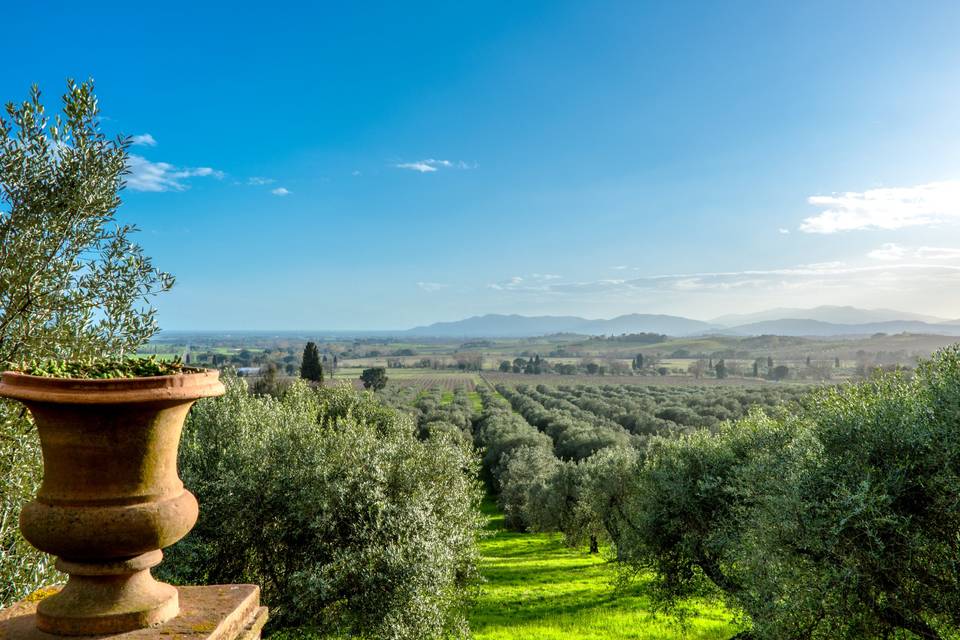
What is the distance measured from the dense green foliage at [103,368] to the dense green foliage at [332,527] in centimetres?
1153

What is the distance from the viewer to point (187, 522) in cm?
348

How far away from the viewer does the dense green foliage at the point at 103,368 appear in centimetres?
341

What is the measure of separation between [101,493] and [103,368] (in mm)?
908

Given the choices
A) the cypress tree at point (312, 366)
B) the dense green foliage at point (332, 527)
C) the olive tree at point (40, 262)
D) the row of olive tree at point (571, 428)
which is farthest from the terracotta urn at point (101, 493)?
the cypress tree at point (312, 366)

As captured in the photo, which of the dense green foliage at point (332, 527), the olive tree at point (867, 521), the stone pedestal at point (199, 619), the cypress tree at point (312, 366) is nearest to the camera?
the stone pedestal at point (199, 619)

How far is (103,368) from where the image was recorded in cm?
357

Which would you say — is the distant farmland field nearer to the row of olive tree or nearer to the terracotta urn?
the row of olive tree

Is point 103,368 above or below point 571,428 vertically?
above

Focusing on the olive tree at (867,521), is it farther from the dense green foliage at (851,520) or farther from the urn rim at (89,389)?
the urn rim at (89,389)

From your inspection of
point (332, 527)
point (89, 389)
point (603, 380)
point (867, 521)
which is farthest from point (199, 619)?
point (603, 380)

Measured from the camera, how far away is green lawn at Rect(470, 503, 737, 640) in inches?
816

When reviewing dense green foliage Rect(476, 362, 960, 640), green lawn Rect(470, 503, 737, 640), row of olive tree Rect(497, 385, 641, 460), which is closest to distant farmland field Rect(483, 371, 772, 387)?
row of olive tree Rect(497, 385, 641, 460)

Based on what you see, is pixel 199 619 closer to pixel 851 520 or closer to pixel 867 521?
pixel 867 521

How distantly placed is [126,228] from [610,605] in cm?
2551
